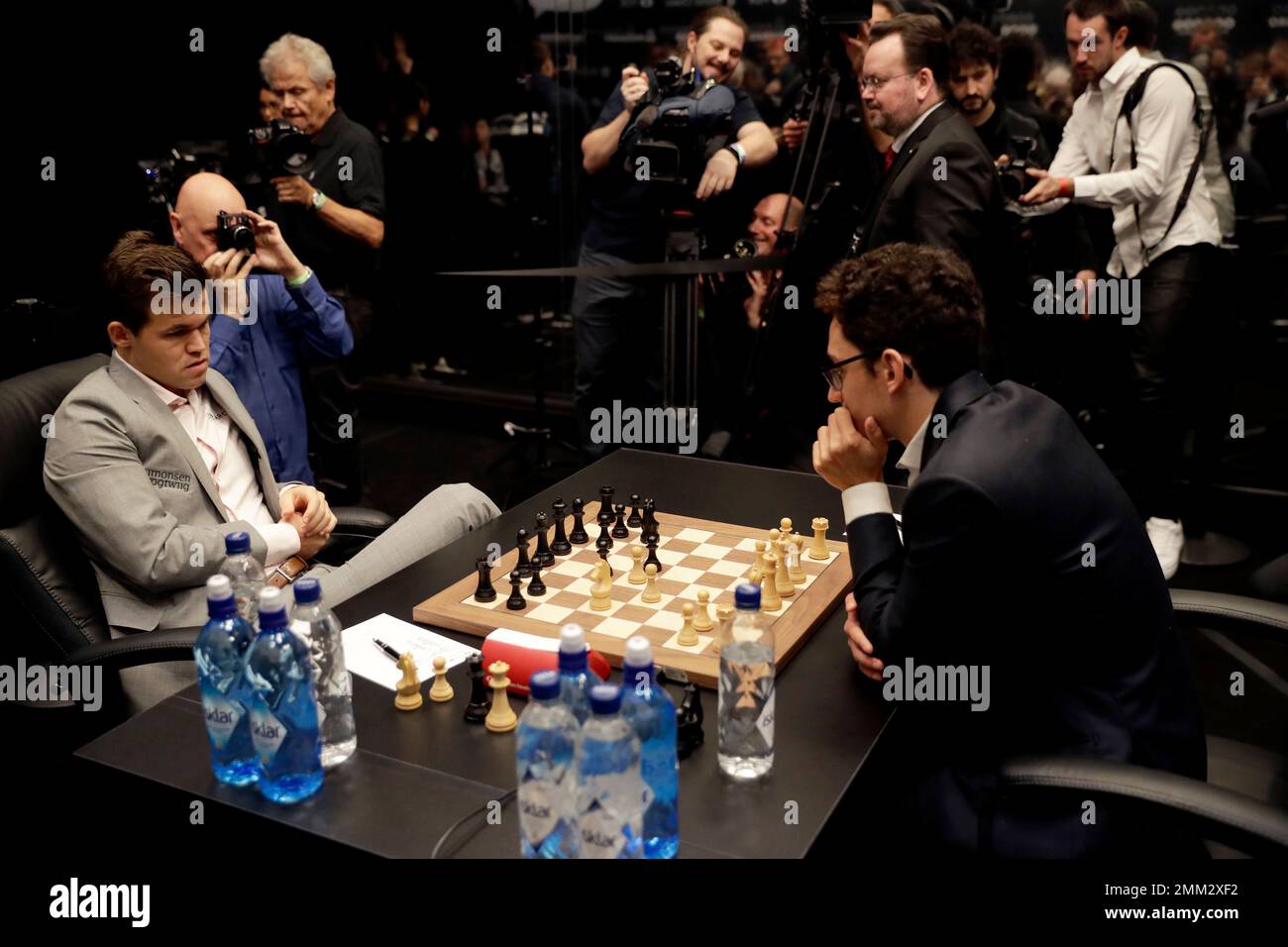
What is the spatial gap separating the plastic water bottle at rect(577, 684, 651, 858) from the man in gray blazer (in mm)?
1073

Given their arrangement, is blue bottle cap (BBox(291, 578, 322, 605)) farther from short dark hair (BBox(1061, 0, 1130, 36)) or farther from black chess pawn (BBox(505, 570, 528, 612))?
short dark hair (BBox(1061, 0, 1130, 36))

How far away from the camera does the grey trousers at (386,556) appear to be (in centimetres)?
194

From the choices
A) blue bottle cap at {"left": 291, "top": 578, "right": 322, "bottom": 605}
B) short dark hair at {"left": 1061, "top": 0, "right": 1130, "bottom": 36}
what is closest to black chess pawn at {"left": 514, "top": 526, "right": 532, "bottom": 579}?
blue bottle cap at {"left": 291, "top": 578, "right": 322, "bottom": 605}

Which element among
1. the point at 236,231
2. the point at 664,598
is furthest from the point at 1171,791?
the point at 236,231

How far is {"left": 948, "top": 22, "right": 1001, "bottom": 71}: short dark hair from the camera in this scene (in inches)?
145

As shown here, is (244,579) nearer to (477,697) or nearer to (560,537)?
(477,697)

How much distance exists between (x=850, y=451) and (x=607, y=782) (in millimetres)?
814

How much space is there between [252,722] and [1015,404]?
45.7 inches

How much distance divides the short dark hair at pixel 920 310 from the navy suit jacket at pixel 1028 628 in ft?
0.46

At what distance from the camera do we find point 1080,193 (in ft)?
11.6

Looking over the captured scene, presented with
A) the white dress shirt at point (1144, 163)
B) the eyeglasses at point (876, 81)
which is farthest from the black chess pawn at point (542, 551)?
the white dress shirt at point (1144, 163)

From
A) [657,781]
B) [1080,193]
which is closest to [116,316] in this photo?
[657,781]

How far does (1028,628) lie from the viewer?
1.55 metres
